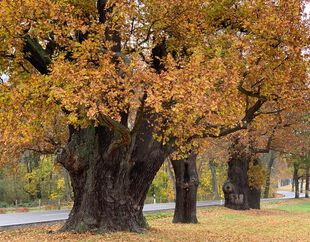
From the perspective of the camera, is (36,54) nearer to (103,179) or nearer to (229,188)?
(103,179)

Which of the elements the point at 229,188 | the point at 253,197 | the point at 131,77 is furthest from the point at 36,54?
the point at 253,197

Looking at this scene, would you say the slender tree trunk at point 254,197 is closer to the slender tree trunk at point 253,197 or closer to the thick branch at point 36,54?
the slender tree trunk at point 253,197

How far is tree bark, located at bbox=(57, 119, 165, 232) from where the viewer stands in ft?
48.2

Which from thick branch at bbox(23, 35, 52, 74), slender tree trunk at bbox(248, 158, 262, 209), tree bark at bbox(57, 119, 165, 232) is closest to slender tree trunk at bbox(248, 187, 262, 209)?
slender tree trunk at bbox(248, 158, 262, 209)

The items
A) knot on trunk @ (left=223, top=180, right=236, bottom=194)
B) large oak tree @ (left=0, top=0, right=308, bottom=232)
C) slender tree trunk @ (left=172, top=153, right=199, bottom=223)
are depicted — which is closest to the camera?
large oak tree @ (left=0, top=0, right=308, bottom=232)

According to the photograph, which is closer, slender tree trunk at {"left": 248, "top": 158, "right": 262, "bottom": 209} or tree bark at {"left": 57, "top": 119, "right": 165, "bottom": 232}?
tree bark at {"left": 57, "top": 119, "right": 165, "bottom": 232}

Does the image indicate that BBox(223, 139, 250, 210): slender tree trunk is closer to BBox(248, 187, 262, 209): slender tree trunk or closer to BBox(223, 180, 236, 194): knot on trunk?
BBox(223, 180, 236, 194): knot on trunk

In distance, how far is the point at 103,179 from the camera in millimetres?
14742

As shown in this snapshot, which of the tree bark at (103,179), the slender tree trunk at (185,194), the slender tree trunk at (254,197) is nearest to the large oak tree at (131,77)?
the tree bark at (103,179)

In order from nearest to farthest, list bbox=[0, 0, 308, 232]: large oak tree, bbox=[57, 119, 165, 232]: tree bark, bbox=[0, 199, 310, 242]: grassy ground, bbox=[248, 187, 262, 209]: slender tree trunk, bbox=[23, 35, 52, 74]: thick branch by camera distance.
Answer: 1. bbox=[0, 0, 308, 232]: large oak tree
2. bbox=[0, 199, 310, 242]: grassy ground
3. bbox=[23, 35, 52, 74]: thick branch
4. bbox=[57, 119, 165, 232]: tree bark
5. bbox=[248, 187, 262, 209]: slender tree trunk

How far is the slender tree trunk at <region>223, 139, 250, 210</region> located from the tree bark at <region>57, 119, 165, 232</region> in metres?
19.2

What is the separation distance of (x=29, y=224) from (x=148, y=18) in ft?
38.9

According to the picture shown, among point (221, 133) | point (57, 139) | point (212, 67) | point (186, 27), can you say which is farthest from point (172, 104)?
point (57, 139)

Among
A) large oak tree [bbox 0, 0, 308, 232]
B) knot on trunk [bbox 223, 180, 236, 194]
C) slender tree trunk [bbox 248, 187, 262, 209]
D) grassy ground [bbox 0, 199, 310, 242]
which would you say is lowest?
grassy ground [bbox 0, 199, 310, 242]
